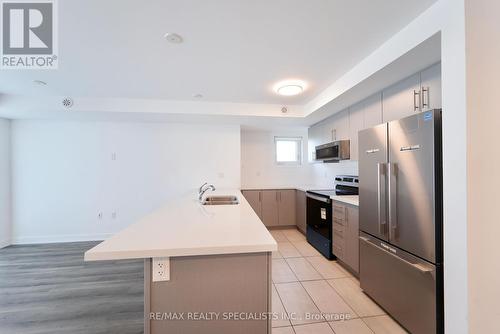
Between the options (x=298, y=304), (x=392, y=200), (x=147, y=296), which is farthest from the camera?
(x=298, y=304)

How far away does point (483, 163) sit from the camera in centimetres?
122

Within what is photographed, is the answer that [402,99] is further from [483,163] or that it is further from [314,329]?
[314,329]

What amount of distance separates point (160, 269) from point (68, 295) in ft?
6.57

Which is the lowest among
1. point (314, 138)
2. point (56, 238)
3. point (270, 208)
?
point (56, 238)

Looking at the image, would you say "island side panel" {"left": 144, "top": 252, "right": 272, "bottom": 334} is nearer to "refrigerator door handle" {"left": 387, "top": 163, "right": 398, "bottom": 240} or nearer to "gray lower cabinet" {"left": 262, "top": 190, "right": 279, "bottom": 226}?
"refrigerator door handle" {"left": 387, "top": 163, "right": 398, "bottom": 240}

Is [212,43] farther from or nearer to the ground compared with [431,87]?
farther from the ground

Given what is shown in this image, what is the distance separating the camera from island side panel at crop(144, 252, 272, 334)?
1086mm

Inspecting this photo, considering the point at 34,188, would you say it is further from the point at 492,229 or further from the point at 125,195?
the point at 492,229

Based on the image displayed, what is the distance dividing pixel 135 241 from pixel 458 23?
2.27 meters

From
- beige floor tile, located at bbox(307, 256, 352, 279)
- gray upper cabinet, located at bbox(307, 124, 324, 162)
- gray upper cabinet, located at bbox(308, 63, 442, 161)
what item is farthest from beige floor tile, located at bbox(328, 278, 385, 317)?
gray upper cabinet, located at bbox(307, 124, 324, 162)

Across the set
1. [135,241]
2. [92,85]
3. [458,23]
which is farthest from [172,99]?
[458,23]

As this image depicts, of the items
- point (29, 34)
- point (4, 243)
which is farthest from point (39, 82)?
point (4, 243)

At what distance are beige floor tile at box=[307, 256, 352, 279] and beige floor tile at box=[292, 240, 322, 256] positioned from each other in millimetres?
146

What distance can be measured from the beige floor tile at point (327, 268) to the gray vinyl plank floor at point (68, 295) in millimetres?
2089
